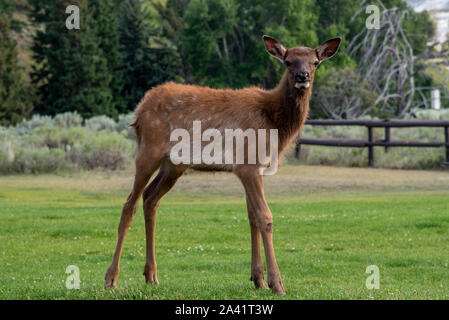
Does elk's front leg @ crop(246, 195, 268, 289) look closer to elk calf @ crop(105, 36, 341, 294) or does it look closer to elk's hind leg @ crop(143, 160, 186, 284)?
elk calf @ crop(105, 36, 341, 294)

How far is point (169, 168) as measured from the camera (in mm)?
8250

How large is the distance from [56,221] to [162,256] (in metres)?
3.96

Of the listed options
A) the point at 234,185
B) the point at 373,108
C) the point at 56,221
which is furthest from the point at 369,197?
the point at 373,108

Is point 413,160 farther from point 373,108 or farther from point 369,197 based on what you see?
point 373,108

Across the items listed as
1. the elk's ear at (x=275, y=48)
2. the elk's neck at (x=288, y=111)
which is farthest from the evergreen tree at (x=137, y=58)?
the elk's neck at (x=288, y=111)

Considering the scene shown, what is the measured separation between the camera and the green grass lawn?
8.25 m

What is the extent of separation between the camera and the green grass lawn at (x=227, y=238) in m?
8.25

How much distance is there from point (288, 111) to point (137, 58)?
42.2m

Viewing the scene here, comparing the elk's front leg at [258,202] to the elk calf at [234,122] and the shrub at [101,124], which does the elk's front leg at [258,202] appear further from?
the shrub at [101,124]

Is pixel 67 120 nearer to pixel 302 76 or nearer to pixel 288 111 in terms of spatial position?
pixel 288 111

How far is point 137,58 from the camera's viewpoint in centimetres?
4881

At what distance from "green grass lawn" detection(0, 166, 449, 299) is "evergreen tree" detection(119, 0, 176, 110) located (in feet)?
90.7

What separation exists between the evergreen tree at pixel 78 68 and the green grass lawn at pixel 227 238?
2157 centimetres

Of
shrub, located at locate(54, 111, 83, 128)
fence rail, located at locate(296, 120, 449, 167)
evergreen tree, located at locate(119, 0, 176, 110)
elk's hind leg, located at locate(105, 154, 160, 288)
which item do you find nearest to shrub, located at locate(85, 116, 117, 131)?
shrub, located at locate(54, 111, 83, 128)
